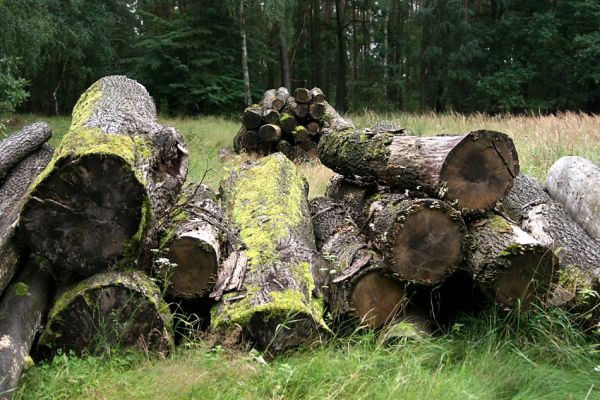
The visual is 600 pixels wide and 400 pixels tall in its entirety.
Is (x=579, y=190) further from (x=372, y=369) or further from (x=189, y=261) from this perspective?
(x=189, y=261)

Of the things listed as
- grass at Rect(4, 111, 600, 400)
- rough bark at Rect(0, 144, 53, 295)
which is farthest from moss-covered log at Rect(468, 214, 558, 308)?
rough bark at Rect(0, 144, 53, 295)

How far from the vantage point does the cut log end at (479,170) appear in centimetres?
380

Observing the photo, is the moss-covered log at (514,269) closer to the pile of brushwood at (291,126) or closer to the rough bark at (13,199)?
→ the rough bark at (13,199)

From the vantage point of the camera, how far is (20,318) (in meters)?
3.03

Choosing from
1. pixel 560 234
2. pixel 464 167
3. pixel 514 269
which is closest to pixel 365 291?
pixel 514 269

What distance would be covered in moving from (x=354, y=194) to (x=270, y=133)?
6283 mm

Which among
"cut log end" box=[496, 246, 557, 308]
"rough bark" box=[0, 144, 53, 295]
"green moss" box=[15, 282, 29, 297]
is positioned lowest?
"cut log end" box=[496, 246, 557, 308]

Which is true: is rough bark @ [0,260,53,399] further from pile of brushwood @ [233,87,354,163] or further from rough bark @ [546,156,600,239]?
pile of brushwood @ [233,87,354,163]

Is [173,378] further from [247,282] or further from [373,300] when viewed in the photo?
[373,300]

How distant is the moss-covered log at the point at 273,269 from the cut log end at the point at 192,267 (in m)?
0.11

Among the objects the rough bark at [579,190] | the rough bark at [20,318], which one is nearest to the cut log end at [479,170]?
the rough bark at [579,190]

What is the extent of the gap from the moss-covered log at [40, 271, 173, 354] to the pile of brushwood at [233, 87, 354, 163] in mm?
8341

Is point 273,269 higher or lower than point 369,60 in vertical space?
lower

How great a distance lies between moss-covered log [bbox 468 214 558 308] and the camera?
3.48m
